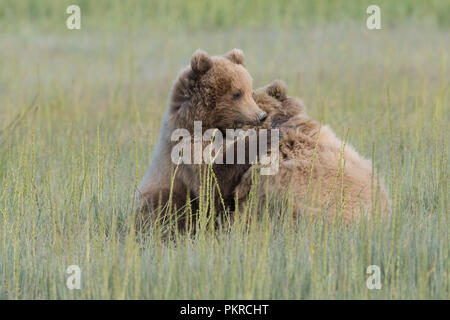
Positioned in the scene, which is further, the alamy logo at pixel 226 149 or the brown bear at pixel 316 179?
the alamy logo at pixel 226 149

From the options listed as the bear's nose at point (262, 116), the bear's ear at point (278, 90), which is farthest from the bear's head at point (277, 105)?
the bear's nose at point (262, 116)

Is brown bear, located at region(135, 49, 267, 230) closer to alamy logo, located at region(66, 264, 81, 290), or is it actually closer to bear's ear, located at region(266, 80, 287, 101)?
bear's ear, located at region(266, 80, 287, 101)

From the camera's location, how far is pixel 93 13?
1652 centimetres

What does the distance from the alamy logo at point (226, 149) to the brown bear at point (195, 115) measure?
5 cm

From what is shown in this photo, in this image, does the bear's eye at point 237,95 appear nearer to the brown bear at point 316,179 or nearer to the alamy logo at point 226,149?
the alamy logo at point 226,149

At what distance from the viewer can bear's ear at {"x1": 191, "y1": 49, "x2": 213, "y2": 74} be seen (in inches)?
175

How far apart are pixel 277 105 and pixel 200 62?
2.20 feet

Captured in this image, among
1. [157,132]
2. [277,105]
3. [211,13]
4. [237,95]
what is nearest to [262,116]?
[237,95]

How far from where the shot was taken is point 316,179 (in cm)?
423

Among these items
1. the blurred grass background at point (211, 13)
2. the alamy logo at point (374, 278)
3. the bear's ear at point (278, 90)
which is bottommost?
the alamy logo at point (374, 278)

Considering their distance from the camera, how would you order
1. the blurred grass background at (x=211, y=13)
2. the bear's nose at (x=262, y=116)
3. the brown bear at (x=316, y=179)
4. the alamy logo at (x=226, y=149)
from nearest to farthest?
the brown bear at (x=316, y=179)
the alamy logo at (x=226, y=149)
the bear's nose at (x=262, y=116)
the blurred grass background at (x=211, y=13)

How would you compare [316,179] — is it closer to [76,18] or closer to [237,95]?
[237,95]

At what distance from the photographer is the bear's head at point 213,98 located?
4.43 meters
